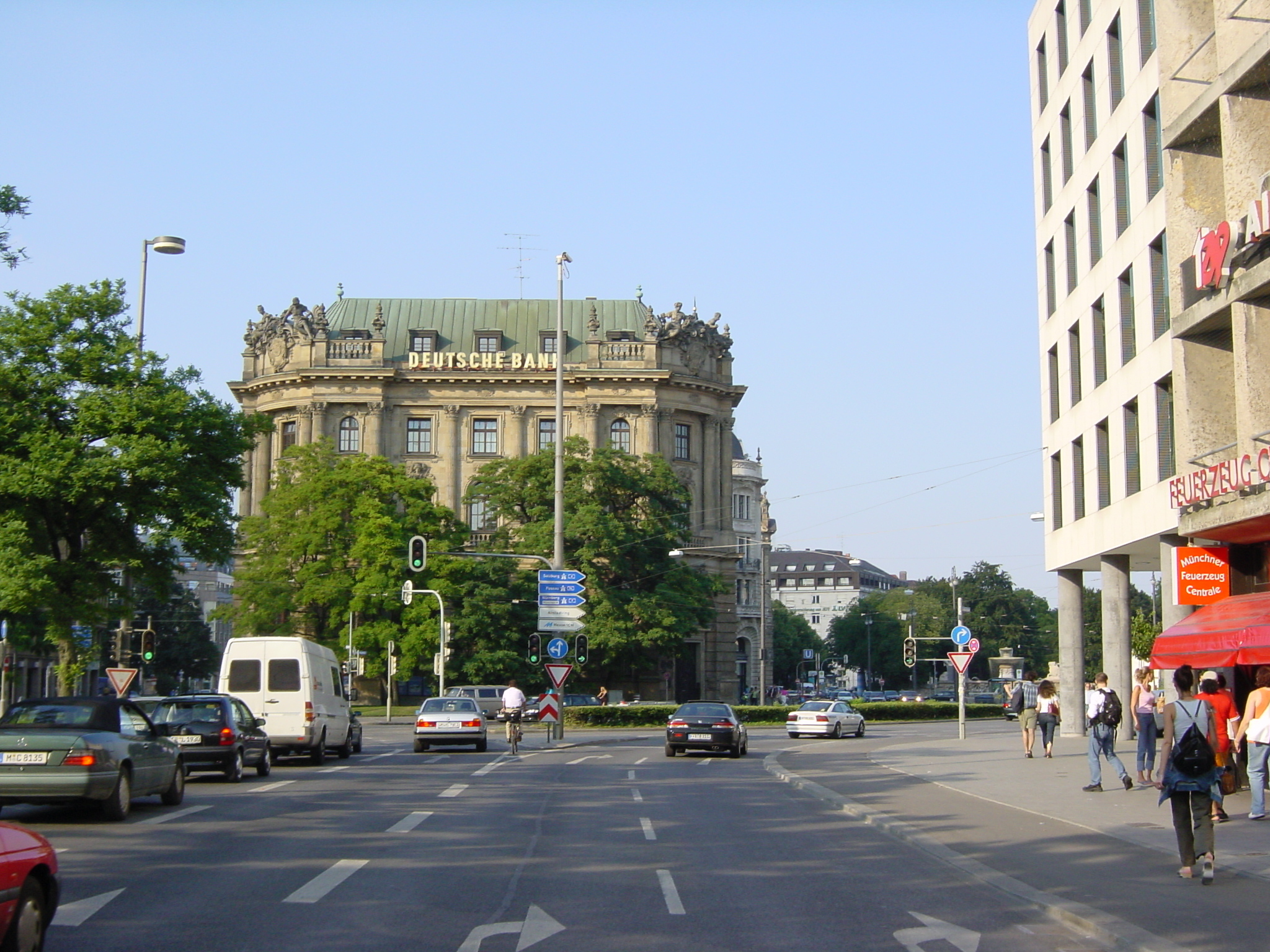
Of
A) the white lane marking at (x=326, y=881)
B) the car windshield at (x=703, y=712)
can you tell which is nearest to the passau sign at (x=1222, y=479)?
the white lane marking at (x=326, y=881)

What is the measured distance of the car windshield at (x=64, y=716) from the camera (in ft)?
56.2

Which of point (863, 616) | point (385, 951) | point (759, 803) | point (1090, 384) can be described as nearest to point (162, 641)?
point (863, 616)

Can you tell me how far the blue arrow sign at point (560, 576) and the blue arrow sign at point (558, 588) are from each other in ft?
0.25

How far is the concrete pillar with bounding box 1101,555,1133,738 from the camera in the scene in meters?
36.0

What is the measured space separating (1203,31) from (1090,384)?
1231cm

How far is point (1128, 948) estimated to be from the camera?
9.49m

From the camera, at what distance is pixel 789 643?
6093 inches


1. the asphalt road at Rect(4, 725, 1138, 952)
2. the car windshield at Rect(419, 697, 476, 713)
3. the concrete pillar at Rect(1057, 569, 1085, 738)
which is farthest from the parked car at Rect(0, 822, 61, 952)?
the concrete pillar at Rect(1057, 569, 1085, 738)

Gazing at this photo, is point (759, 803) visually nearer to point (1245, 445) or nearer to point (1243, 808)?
→ point (1243, 808)

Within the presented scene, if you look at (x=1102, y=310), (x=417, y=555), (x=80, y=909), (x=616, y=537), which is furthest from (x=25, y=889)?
(x=616, y=537)

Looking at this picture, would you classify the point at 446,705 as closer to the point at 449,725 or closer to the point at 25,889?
the point at 449,725

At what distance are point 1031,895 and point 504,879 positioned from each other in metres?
4.54

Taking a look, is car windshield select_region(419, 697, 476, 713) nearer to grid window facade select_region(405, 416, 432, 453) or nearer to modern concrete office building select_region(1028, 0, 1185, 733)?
modern concrete office building select_region(1028, 0, 1185, 733)

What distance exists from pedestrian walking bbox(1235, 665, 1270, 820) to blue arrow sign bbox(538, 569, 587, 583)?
75.9ft
